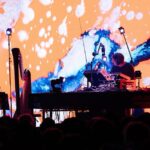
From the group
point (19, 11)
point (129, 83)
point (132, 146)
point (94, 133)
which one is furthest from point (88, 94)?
point (19, 11)

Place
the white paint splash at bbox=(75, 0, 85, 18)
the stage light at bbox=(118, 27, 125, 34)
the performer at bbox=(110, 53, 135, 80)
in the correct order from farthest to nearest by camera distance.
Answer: the white paint splash at bbox=(75, 0, 85, 18)
the stage light at bbox=(118, 27, 125, 34)
the performer at bbox=(110, 53, 135, 80)

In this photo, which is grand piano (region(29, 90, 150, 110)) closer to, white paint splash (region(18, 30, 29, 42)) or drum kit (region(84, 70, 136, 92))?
drum kit (region(84, 70, 136, 92))

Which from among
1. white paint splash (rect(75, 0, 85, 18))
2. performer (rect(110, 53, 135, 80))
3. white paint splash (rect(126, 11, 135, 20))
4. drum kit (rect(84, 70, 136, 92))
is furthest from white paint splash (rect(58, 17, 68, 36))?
drum kit (rect(84, 70, 136, 92))

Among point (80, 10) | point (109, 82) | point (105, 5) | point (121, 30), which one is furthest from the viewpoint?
point (80, 10)

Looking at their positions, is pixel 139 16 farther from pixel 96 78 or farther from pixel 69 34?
pixel 96 78

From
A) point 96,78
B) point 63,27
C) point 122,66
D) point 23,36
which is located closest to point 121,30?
point 122,66

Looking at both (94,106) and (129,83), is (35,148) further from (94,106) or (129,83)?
(129,83)

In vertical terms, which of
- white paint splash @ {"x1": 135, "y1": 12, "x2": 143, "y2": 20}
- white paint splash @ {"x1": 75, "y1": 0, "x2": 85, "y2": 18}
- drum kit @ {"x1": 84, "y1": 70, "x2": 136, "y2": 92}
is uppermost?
white paint splash @ {"x1": 75, "y1": 0, "x2": 85, "y2": 18}

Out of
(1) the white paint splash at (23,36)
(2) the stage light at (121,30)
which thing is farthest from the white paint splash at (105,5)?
(1) the white paint splash at (23,36)

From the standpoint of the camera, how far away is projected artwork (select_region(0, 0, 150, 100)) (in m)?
8.86

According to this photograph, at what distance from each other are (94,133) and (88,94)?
2.58 m

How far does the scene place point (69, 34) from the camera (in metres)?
9.62

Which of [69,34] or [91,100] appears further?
[69,34]

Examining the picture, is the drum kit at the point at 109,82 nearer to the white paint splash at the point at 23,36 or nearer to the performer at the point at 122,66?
the performer at the point at 122,66
